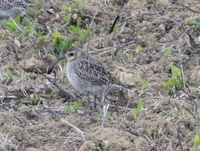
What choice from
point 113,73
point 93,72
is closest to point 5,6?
point 113,73

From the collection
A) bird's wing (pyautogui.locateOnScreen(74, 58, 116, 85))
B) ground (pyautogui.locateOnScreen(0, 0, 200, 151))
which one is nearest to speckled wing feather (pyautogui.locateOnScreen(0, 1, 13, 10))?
ground (pyautogui.locateOnScreen(0, 0, 200, 151))

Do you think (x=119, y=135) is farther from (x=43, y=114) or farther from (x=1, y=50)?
(x=1, y=50)

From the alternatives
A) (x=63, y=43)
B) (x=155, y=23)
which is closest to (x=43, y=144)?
(x=63, y=43)

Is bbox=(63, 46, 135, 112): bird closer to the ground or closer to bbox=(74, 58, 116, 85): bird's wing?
bbox=(74, 58, 116, 85): bird's wing

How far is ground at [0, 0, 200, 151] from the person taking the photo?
7723mm

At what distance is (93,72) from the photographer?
29.6 feet

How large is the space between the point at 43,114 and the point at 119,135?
3.92 ft

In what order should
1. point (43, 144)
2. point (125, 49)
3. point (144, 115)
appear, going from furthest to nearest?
point (125, 49) < point (144, 115) < point (43, 144)

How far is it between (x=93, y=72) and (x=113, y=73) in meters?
1.02

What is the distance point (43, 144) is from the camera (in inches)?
302

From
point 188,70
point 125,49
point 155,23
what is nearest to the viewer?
point 188,70

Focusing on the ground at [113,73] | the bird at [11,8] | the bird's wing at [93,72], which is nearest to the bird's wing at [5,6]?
the bird at [11,8]

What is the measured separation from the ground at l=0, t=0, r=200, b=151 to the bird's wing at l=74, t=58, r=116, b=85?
1.02 feet

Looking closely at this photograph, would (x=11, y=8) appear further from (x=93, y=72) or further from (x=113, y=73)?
(x=93, y=72)
